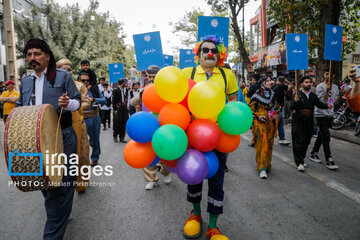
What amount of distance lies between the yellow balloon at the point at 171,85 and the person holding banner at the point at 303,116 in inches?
139

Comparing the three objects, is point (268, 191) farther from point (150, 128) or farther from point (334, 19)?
point (334, 19)

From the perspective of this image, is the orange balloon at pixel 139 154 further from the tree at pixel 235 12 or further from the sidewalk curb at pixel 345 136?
the tree at pixel 235 12

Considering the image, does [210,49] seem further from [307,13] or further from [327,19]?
[307,13]

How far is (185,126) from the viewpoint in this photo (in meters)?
2.10

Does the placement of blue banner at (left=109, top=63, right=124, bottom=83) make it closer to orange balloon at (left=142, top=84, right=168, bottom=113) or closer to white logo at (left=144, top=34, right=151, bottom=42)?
white logo at (left=144, top=34, right=151, bottom=42)

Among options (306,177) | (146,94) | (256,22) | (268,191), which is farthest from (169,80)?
(256,22)

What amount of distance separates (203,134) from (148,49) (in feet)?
14.2

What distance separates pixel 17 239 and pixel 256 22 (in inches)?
1186

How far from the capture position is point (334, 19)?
8.01m

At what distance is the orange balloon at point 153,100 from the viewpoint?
2186 millimetres

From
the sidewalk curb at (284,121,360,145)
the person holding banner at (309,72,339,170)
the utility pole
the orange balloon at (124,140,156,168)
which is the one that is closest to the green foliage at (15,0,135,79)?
the utility pole

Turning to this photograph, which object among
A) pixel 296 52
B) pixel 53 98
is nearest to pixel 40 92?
pixel 53 98

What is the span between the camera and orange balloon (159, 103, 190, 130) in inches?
78.8

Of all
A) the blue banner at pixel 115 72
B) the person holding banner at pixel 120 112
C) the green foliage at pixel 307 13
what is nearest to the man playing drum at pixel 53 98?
the person holding banner at pixel 120 112
